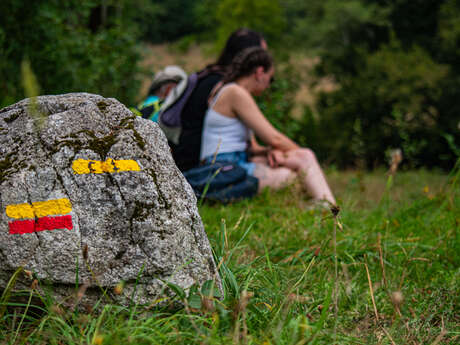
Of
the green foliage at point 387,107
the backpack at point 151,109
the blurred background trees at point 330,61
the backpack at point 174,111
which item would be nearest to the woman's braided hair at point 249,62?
the backpack at point 174,111

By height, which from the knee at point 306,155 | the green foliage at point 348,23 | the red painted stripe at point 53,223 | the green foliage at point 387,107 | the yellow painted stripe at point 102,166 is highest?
the green foliage at point 348,23

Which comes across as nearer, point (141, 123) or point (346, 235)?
point (141, 123)

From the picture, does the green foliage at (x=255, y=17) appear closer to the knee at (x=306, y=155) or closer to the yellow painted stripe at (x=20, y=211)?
the knee at (x=306, y=155)

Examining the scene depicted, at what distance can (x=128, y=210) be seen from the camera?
1523 mm

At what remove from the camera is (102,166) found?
1542 mm

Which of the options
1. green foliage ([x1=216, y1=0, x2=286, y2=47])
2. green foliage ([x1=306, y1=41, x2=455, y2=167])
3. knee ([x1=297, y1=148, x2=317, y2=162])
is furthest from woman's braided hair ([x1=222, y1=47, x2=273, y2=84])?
green foliage ([x1=216, y1=0, x2=286, y2=47])

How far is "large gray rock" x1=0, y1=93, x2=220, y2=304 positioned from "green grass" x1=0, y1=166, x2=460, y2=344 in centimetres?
11

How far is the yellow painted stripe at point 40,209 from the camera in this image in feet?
4.80

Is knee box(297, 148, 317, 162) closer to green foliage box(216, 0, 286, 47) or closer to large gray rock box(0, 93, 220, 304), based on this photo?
large gray rock box(0, 93, 220, 304)

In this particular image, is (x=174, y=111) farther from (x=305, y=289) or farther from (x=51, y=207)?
(x=51, y=207)

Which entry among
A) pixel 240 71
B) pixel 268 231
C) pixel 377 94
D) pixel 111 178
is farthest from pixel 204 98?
pixel 377 94

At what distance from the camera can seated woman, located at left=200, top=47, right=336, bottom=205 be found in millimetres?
3770

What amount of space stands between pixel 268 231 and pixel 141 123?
4.52 feet

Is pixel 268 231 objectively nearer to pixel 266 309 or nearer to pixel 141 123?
pixel 266 309
